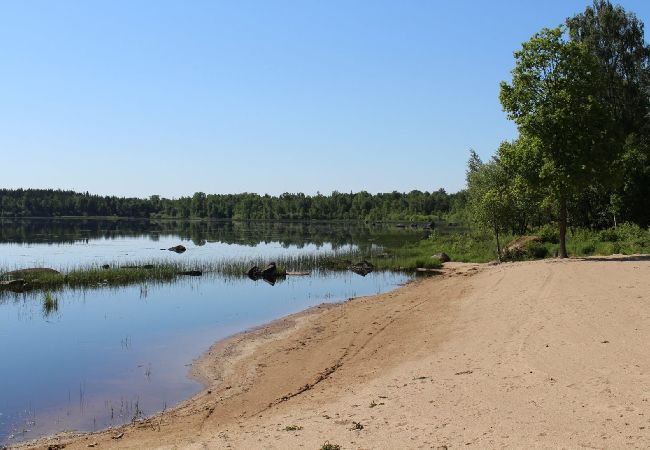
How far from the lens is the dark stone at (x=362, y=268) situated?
45.8m

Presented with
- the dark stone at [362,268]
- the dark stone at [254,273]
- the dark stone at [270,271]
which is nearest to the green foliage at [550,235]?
the dark stone at [362,268]

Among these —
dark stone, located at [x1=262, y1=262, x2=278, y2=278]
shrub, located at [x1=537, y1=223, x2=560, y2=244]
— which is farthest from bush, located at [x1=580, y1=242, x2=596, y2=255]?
dark stone, located at [x1=262, y1=262, x2=278, y2=278]

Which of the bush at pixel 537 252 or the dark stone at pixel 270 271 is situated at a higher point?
the bush at pixel 537 252

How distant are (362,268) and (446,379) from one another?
115 feet

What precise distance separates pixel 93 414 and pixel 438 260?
36958 millimetres

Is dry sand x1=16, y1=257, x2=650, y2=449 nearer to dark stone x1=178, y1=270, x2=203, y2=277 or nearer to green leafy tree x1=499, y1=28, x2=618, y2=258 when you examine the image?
green leafy tree x1=499, y1=28, x2=618, y2=258

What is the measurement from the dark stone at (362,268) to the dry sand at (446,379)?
2250 centimetres

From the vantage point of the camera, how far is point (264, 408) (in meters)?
12.8

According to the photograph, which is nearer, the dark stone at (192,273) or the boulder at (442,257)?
the dark stone at (192,273)

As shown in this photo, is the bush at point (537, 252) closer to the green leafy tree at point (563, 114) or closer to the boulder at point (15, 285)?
the green leafy tree at point (563, 114)

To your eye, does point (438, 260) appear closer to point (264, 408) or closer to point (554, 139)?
point (554, 139)

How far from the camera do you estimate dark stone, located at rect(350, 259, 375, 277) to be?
45.8m

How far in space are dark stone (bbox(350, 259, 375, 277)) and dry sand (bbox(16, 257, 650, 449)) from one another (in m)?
22.5

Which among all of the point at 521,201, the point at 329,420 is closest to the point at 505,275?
the point at 329,420
